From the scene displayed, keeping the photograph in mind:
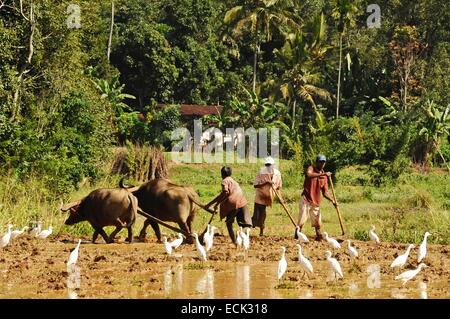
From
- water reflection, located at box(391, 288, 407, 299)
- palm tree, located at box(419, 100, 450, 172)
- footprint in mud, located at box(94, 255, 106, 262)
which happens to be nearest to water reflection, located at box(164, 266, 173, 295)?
footprint in mud, located at box(94, 255, 106, 262)

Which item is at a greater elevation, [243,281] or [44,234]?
[243,281]

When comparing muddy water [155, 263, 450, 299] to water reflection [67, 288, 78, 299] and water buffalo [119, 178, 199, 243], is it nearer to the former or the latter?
water reflection [67, 288, 78, 299]

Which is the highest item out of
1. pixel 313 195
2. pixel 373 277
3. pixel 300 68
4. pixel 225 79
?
pixel 300 68

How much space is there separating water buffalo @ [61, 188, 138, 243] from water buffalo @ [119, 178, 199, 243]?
25cm

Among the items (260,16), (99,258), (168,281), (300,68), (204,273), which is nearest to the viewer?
(168,281)

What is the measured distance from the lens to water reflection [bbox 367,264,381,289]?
10.6m

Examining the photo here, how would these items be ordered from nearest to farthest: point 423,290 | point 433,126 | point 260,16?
point 423,290, point 433,126, point 260,16

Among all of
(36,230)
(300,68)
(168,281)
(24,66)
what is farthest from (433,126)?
(168,281)

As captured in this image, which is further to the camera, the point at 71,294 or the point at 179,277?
the point at 179,277

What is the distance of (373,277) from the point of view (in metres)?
11.2

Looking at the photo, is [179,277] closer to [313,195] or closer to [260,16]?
[313,195]

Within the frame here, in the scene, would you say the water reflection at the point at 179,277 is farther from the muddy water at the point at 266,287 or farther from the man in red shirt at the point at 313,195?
the man in red shirt at the point at 313,195

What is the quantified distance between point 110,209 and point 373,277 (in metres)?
4.96
